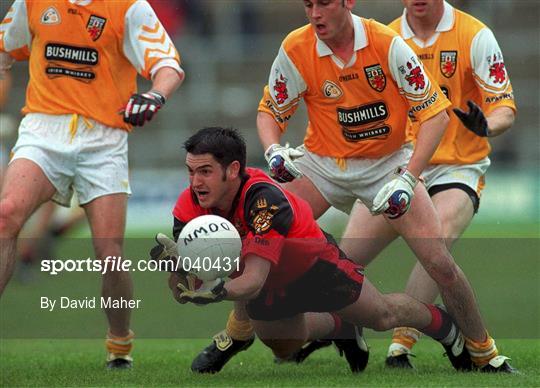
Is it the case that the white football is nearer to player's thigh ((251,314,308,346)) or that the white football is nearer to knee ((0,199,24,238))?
player's thigh ((251,314,308,346))

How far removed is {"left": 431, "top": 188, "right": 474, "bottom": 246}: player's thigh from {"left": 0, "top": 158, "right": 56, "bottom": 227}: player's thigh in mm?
2439

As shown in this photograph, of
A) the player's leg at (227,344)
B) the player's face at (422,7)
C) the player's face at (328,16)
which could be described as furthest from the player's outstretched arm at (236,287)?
the player's face at (422,7)

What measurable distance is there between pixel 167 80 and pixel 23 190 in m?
1.17

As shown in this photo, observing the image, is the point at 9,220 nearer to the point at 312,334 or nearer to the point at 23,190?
the point at 23,190

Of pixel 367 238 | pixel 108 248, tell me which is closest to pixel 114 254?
pixel 108 248

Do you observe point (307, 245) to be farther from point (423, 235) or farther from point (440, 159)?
point (440, 159)

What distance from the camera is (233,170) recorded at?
631 cm

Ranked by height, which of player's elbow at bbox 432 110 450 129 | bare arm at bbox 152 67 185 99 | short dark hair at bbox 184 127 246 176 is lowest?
short dark hair at bbox 184 127 246 176

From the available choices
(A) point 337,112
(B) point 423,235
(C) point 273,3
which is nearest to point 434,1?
(A) point 337,112

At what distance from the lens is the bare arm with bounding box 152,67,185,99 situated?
7.31m

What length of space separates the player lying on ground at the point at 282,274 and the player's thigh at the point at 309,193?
508 millimetres

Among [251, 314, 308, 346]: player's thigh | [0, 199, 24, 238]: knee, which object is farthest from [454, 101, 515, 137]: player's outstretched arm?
[0, 199, 24, 238]: knee

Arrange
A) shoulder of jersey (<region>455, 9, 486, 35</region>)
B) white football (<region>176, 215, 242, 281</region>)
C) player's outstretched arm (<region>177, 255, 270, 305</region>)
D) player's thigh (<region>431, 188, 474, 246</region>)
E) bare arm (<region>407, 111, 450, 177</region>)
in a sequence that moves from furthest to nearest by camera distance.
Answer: shoulder of jersey (<region>455, 9, 486, 35</region>) → player's thigh (<region>431, 188, 474, 246</region>) → bare arm (<region>407, 111, 450, 177</region>) → white football (<region>176, 215, 242, 281</region>) → player's outstretched arm (<region>177, 255, 270, 305</region>)

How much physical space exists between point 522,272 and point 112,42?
8.63m
